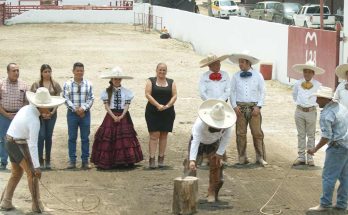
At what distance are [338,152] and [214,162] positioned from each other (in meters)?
1.57

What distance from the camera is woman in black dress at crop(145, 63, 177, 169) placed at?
1187 centimetres

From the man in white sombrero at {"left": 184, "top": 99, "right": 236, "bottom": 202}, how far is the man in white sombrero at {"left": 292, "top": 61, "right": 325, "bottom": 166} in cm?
274

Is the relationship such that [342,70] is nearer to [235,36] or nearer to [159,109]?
[159,109]

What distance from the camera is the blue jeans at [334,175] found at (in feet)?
30.1

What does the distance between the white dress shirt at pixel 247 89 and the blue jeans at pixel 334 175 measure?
2993 millimetres

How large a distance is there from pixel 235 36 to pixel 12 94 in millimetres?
18031

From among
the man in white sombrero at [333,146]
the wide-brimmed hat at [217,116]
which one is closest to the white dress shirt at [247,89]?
the wide-brimmed hat at [217,116]

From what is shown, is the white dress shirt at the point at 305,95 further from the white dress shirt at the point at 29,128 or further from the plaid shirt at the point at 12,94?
the white dress shirt at the point at 29,128

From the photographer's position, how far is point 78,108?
38.9 ft

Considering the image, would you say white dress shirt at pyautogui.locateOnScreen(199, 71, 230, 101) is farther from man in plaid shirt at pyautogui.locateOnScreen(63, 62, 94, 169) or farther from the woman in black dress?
man in plaid shirt at pyautogui.locateOnScreen(63, 62, 94, 169)

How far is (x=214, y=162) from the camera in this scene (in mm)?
9688

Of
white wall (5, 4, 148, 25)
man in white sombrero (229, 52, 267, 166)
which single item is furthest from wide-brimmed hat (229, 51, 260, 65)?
white wall (5, 4, 148, 25)

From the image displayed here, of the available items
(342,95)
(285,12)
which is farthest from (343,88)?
(285,12)

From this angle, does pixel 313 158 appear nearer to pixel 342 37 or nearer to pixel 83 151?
pixel 83 151
